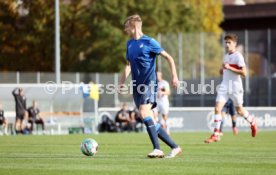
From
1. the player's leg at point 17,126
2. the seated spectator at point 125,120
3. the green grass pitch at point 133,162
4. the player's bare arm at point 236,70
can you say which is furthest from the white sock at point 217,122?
→ the seated spectator at point 125,120

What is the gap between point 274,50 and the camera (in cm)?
4922

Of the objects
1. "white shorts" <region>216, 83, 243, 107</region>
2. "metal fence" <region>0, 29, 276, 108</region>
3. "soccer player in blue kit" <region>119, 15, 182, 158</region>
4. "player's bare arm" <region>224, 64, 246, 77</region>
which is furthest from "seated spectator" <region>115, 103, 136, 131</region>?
"soccer player in blue kit" <region>119, 15, 182, 158</region>

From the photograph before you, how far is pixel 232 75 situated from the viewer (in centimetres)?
2269

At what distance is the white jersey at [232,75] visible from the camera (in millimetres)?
22059

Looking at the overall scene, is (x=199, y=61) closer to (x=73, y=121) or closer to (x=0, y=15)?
(x=73, y=121)

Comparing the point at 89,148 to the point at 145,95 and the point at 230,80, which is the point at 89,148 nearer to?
the point at 145,95

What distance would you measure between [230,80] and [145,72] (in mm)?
7543

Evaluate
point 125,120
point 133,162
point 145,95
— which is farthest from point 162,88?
point 133,162

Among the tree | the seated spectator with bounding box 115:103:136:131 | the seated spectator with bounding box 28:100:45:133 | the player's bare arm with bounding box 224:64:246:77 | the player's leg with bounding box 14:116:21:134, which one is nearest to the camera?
the player's bare arm with bounding box 224:64:246:77

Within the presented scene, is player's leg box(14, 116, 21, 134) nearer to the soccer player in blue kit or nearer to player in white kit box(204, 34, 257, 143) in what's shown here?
player in white kit box(204, 34, 257, 143)

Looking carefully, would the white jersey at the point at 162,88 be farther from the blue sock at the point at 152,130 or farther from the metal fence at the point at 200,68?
the blue sock at the point at 152,130

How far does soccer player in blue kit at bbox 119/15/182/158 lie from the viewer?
15172 mm

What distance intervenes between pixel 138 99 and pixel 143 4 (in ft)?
138

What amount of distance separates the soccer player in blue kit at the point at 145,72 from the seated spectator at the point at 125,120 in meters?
20.6
